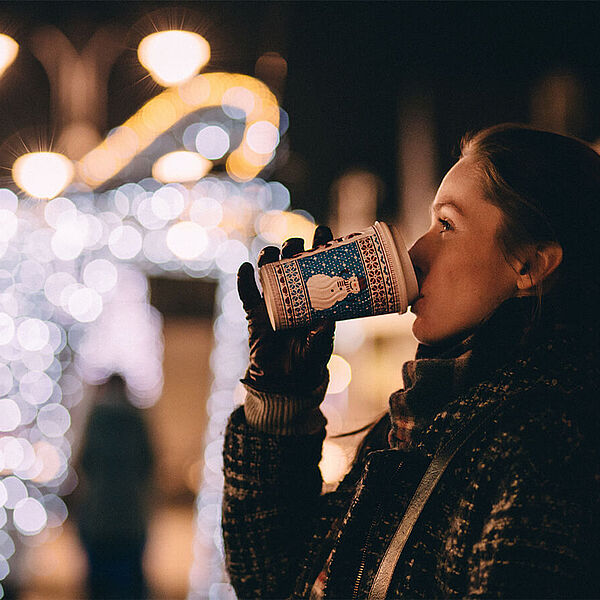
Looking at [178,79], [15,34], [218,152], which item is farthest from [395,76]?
[15,34]

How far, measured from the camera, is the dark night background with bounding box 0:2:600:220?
282cm

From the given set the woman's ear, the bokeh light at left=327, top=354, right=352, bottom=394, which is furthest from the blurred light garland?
the woman's ear

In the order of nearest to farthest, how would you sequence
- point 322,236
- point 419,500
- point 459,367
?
1. point 419,500
2. point 459,367
3. point 322,236

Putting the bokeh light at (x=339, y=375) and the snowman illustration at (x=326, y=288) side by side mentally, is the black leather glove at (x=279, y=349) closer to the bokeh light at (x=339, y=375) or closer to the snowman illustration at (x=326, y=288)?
the snowman illustration at (x=326, y=288)

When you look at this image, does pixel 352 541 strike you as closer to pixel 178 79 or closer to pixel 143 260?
pixel 178 79

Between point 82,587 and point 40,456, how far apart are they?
1.09 meters

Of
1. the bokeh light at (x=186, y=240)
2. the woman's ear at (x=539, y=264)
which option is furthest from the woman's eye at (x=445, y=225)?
the bokeh light at (x=186, y=240)

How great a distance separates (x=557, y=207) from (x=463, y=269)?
6.5 inches

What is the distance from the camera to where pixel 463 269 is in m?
0.95

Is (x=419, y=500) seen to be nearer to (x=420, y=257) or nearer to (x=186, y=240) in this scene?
(x=420, y=257)

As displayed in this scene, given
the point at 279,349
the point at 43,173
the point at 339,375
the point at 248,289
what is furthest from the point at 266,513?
the point at 339,375

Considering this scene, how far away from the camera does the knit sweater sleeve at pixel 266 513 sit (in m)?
1.10

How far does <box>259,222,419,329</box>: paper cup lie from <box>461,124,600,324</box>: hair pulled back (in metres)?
0.17

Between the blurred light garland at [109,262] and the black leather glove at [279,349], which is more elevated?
the blurred light garland at [109,262]
